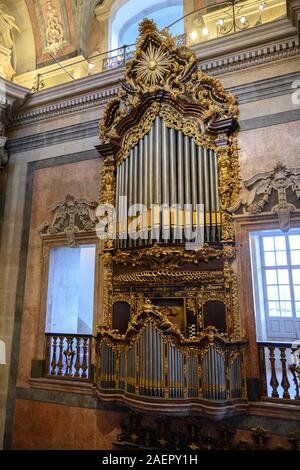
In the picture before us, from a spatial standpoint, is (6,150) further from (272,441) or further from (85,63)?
(272,441)

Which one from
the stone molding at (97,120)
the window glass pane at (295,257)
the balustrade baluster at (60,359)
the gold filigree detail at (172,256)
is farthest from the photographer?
the window glass pane at (295,257)

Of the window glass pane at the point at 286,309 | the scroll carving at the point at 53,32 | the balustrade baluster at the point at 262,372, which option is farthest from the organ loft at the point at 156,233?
the window glass pane at the point at 286,309

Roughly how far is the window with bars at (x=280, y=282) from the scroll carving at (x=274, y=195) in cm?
195

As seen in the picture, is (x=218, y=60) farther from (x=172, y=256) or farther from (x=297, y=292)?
(x=297, y=292)

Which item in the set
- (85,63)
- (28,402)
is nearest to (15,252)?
(28,402)

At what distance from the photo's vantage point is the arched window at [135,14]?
6.71 m

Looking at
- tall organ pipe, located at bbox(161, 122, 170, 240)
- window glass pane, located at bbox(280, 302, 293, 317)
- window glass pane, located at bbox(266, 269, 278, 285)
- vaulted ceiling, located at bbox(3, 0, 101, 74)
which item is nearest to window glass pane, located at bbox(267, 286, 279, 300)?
window glass pane, located at bbox(266, 269, 278, 285)

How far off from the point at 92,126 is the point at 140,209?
2.02 meters

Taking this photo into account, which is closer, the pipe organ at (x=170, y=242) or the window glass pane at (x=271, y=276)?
the pipe organ at (x=170, y=242)

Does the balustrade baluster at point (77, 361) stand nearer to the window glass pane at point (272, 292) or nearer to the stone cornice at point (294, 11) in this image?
the window glass pane at point (272, 292)

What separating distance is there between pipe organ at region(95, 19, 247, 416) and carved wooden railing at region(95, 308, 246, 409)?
11 mm

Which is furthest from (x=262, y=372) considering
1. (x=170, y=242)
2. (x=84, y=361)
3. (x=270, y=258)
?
(x=270, y=258)

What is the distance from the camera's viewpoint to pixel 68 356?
17.1 ft

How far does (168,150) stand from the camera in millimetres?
4801
